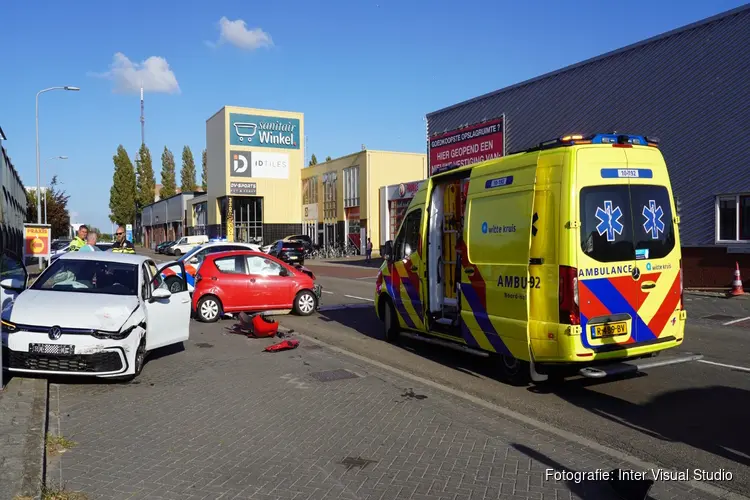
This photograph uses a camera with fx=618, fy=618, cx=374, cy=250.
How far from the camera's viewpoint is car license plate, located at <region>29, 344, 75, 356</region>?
23.3 ft

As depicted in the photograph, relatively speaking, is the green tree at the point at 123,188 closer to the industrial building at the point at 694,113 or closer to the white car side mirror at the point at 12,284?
the industrial building at the point at 694,113

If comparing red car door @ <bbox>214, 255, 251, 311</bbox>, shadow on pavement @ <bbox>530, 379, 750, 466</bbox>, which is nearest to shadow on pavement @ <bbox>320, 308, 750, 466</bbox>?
shadow on pavement @ <bbox>530, 379, 750, 466</bbox>

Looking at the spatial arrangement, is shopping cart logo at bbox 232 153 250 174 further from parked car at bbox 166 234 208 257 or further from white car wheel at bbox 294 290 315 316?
white car wheel at bbox 294 290 315 316

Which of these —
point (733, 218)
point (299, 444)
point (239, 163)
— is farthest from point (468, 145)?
point (239, 163)

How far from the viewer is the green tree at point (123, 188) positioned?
96.6 m

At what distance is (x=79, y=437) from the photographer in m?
5.67

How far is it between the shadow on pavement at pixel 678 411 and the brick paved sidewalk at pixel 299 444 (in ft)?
3.26

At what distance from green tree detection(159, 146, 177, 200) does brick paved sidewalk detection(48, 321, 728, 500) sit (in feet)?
341

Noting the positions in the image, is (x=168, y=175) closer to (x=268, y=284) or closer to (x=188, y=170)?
(x=188, y=170)

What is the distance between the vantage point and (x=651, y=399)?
6977 millimetres

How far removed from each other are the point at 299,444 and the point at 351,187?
43.8 meters

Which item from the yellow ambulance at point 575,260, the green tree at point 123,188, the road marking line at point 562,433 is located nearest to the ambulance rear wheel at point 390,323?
the road marking line at point 562,433

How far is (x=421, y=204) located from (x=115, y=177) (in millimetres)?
96807

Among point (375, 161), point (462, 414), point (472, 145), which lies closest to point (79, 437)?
point (462, 414)
